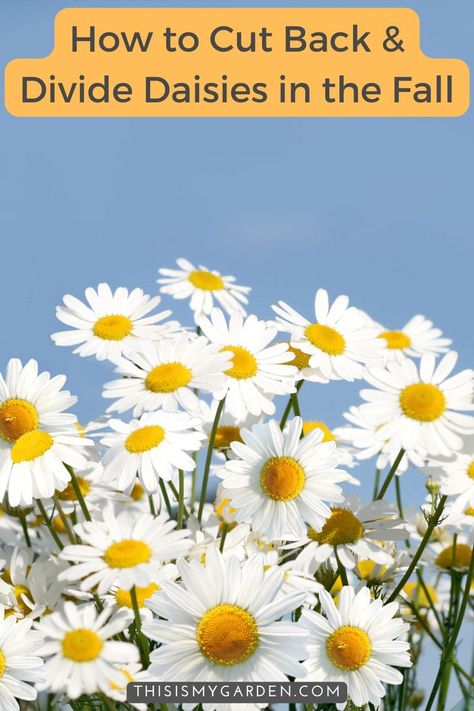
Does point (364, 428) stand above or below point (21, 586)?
above

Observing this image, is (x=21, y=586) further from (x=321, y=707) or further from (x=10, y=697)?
(x=321, y=707)

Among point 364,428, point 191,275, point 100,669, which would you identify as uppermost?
point 191,275

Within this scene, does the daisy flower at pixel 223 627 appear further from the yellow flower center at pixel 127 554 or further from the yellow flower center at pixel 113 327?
the yellow flower center at pixel 113 327

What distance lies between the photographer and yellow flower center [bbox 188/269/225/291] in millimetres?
1688

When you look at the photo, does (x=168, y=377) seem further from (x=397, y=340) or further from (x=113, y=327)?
(x=397, y=340)

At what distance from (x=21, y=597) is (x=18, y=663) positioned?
176mm

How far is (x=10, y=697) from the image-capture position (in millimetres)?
976

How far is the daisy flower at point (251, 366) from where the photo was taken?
3.54ft

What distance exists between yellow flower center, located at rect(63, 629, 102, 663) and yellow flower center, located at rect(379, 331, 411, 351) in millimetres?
1078

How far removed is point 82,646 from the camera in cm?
85

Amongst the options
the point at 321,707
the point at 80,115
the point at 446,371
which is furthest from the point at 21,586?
the point at 80,115

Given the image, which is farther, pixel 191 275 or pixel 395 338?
pixel 395 338

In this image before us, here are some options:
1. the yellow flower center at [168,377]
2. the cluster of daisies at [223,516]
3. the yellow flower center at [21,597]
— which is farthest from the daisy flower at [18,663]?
the yellow flower center at [168,377]

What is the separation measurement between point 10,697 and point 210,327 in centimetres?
42
